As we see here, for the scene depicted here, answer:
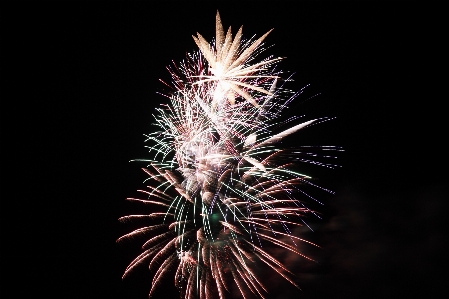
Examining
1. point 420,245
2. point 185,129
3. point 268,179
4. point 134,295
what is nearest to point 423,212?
point 420,245

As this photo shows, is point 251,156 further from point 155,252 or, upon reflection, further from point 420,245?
point 420,245

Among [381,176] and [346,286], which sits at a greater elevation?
[381,176]

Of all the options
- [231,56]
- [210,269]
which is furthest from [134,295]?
[231,56]

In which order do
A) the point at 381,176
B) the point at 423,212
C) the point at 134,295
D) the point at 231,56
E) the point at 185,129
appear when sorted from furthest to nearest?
1. the point at 134,295
2. the point at 381,176
3. the point at 423,212
4. the point at 185,129
5. the point at 231,56

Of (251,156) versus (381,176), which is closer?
(251,156)

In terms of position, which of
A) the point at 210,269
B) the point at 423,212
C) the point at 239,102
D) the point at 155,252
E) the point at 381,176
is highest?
the point at 239,102

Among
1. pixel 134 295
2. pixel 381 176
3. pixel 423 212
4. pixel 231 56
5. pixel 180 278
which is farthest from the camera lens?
pixel 134 295

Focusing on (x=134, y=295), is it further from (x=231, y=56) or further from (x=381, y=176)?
(x=231, y=56)
